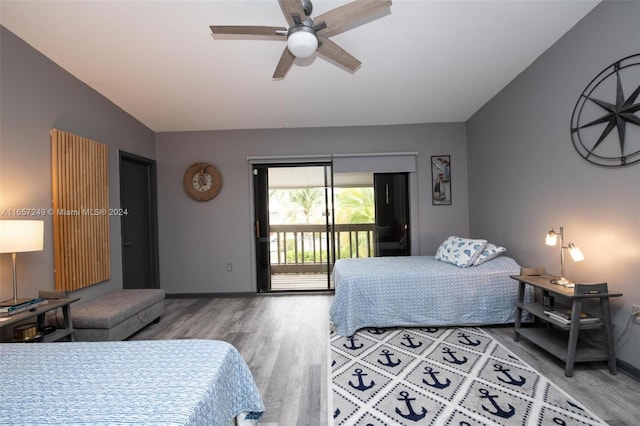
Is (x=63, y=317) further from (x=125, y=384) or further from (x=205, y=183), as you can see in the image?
(x=205, y=183)

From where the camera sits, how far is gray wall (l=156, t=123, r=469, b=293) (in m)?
4.22

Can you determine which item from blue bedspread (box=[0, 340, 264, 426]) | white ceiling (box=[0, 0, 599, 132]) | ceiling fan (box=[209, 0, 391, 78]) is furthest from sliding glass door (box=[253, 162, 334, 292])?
blue bedspread (box=[0, 340, 264, 426])

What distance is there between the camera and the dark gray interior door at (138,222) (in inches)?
146

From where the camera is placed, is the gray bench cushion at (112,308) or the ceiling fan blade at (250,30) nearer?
the ceiling fan blade at (250,30)

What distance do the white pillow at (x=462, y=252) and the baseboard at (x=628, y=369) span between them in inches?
47.7

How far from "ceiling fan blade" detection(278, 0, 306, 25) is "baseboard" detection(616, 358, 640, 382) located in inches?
124

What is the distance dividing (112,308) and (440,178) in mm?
4306

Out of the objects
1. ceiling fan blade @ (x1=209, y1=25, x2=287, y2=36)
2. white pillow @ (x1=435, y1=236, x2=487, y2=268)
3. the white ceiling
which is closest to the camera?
ceiling fan blade @ (x1=209, y1=25, x2=287, y2=36)

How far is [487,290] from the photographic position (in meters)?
2.77

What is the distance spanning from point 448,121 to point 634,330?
311 centimetres

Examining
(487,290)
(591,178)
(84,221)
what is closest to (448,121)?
(591,178)

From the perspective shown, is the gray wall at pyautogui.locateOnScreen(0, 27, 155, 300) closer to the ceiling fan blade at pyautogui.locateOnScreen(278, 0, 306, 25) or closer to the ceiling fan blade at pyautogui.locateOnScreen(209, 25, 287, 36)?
the ceiling fan blade at pyautogui.locateOnScreen(209, 25, 287, 36)

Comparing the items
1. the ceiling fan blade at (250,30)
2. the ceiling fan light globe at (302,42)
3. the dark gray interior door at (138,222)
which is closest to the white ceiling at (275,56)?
the ceiling fan blade at (250,30)

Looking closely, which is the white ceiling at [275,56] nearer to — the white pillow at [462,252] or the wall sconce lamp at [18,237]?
the wall sconce lamp at [18,237]
